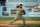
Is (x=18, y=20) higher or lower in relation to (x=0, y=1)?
lower

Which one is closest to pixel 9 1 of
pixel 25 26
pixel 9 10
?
pixel 9 10

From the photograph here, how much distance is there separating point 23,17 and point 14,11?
355 millimetres

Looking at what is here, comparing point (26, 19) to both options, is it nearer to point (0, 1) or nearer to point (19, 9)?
point (19, 9)

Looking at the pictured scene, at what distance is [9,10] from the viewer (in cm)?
921

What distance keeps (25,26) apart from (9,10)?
29.3 inches

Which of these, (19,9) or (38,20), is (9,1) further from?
(38,20)

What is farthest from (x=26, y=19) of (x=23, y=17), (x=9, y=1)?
(x=9, y=1)

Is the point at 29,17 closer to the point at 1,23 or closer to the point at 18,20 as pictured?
the point at 18,20

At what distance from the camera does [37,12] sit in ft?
30.3

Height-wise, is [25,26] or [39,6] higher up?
[39,6]

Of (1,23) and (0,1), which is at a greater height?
(0,1)

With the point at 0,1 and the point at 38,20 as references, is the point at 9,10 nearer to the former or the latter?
the point at 0,1

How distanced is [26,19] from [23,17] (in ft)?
0.39

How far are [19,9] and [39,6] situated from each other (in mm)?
671
